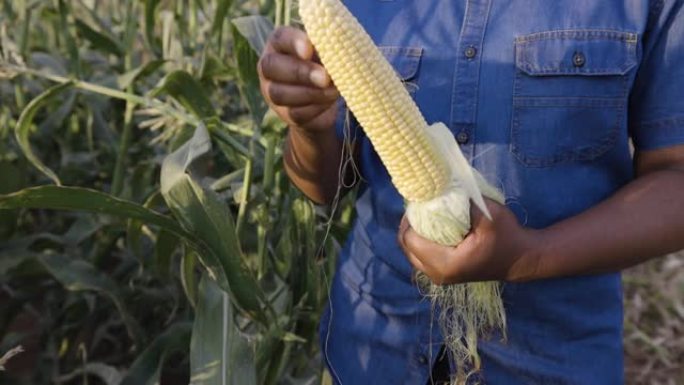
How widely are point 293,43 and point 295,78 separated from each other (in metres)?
0.03

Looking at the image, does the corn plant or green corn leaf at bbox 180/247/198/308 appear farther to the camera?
green corn leaf at bbox 180/247/198/308

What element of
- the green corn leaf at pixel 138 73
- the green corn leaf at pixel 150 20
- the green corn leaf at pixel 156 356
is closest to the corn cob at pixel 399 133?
the green corn leaf at pixel 156 356

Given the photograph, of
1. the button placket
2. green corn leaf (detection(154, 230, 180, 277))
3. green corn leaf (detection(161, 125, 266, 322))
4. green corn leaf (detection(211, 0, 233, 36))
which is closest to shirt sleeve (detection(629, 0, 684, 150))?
the button placket

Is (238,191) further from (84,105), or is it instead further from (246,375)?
(84,105)

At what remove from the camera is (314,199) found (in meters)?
1.15

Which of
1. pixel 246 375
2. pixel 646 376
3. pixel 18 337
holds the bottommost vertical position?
pixel 646 376

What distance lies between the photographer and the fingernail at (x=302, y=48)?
852mm

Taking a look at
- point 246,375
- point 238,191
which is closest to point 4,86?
point 238,191

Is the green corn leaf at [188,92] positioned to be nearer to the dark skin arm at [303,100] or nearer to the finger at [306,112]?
the dark skin arm at [303,100]

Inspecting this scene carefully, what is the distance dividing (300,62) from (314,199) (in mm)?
300

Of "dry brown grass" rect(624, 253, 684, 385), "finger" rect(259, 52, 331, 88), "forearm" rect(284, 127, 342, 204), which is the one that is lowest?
"dry brown grass" rect(624, 253, 684, 385)

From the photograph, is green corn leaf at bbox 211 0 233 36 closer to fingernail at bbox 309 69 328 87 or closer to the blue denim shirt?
the blue denim shirt

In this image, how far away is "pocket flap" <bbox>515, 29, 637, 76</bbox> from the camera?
3.03 feet

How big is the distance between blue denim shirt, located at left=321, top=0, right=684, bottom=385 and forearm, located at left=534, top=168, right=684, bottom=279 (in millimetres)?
67
